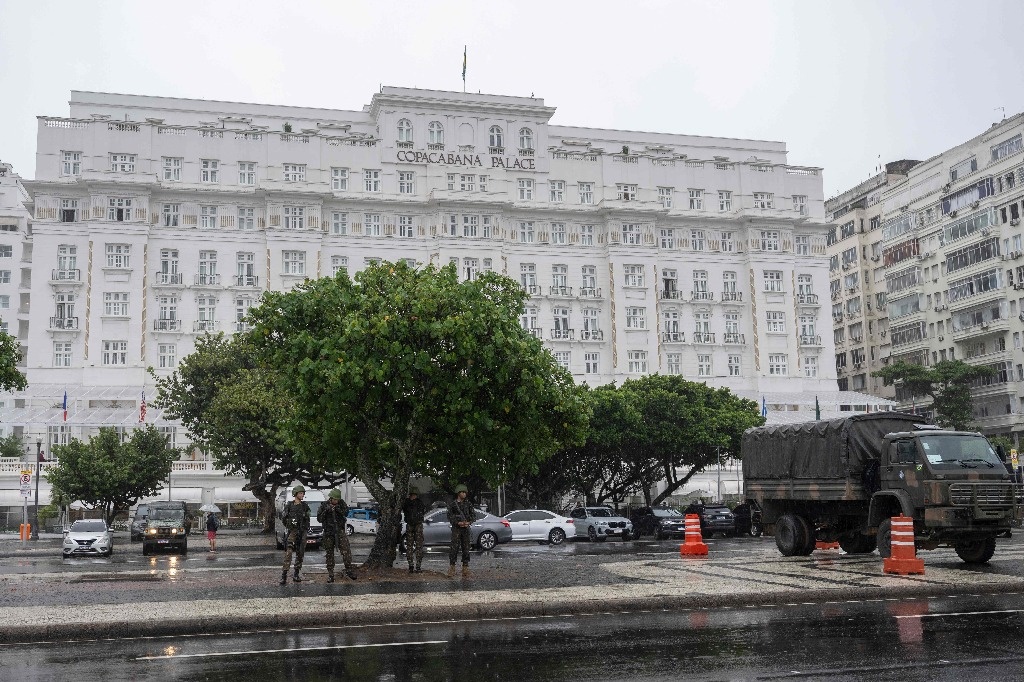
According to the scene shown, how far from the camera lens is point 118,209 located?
68.9m

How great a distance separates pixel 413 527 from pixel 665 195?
6243cm

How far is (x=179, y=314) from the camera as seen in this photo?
69375mm

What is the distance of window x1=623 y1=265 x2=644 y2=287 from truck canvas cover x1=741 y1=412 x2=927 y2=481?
52369 mm

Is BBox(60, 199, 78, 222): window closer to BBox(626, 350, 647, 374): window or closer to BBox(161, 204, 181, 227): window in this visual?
BBox(161, 204, 181, 227): window

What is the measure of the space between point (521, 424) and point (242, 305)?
177ft

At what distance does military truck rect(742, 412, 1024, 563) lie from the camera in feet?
61.8

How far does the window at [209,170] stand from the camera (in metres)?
71.2

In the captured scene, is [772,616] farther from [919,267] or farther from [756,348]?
[919,267]

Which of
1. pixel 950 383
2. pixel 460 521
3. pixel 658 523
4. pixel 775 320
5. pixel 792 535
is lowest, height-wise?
pixel 658 523

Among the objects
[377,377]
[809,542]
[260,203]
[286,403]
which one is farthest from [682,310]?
[377,377]

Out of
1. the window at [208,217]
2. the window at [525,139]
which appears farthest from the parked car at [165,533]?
the window at [525,139]

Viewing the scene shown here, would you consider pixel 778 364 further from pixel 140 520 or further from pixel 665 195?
pixel 140 520

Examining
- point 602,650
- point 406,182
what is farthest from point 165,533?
point 406,182

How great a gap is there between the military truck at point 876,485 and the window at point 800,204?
60874 millimetres
